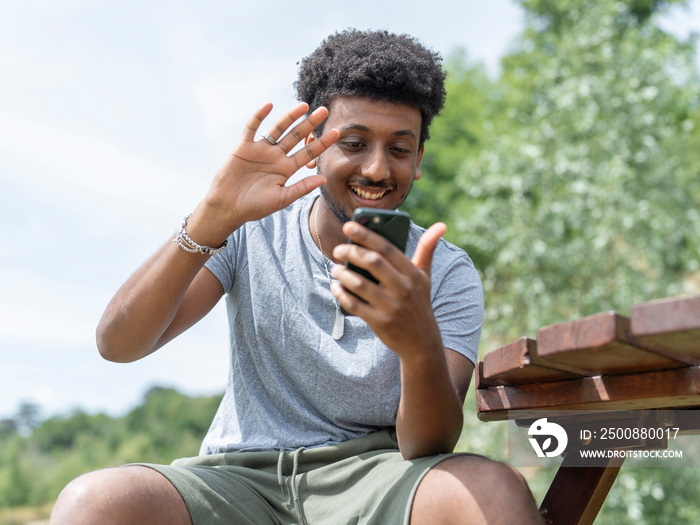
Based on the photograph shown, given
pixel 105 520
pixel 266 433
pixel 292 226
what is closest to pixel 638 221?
pixel 292 226

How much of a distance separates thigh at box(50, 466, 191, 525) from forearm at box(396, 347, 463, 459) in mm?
527

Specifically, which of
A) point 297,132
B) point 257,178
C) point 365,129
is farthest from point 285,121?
point 365,129

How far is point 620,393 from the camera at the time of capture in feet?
4.73

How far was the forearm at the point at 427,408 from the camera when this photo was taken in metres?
1.48

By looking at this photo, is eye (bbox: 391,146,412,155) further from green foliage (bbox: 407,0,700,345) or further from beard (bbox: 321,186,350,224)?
green foliage (bbox: 407,0,700,345)

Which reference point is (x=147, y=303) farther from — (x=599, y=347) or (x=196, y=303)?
(x=599, y=347)

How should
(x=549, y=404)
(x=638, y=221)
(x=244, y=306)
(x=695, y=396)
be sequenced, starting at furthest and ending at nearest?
(x=638, y=221)
(x=244, y=306)
(x=549, y=404)
(x=695, y=396)

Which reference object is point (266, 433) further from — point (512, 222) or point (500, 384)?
point (512, 222)

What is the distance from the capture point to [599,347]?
124 centimetres

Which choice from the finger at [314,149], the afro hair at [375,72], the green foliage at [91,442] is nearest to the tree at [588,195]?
the afro hair at [375,72]

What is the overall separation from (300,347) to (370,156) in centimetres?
58

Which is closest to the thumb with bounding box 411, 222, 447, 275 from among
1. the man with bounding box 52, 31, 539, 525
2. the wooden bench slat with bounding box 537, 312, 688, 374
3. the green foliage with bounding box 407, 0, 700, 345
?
the man with bounding box 52, 31, 539, 525

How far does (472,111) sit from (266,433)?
1687 centimetres

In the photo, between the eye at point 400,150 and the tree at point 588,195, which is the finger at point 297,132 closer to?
the eye at point 400,150
